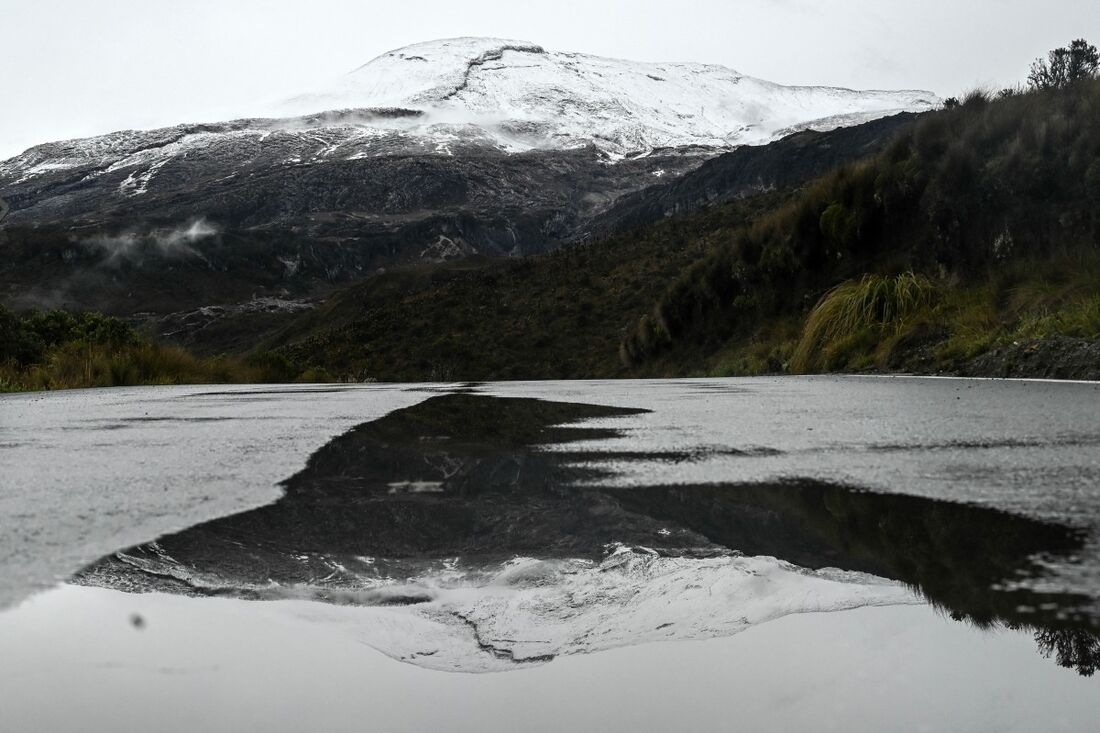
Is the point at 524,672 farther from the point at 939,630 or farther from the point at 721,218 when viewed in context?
the point at 721,218

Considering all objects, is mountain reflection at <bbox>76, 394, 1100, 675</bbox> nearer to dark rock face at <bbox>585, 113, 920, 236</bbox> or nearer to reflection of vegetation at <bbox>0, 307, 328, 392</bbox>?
reflection of vegetation at <bbox>0, 307, 328, 392</bbox>

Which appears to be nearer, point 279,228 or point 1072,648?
point 1072,648

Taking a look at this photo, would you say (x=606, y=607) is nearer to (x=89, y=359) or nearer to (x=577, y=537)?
(x=577, y=537)

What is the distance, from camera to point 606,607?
2.04 meters

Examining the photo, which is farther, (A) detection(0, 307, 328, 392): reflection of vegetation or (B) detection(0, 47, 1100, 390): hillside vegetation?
(A) detection(0, 307, 328, 392): reflection of vegetation

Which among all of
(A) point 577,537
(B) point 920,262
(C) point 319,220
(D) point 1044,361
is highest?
(C) point 319,220

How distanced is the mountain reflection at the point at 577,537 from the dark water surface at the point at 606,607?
1 cm

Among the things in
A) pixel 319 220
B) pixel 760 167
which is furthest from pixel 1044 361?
pixel 319 220

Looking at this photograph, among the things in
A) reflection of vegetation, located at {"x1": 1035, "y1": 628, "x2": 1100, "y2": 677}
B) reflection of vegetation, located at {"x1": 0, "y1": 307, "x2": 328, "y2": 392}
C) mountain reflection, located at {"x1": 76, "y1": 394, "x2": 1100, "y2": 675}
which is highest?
reflection of vegetation, located at {"x1": 1035, "y1": 628, "x2": 1100, "y2": 677}

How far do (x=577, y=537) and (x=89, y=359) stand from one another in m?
15.4

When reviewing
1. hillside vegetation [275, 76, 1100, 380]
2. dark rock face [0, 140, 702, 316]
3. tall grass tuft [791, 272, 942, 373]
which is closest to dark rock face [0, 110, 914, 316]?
dark rock face [0, 140, 702, 316]

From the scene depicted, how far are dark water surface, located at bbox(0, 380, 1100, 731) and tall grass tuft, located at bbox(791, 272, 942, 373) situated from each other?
9.09 m

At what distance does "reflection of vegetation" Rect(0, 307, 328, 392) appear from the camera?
15.4 metres

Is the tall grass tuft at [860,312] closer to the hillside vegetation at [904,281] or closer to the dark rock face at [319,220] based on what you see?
the hillside vegetation at [904,281]
